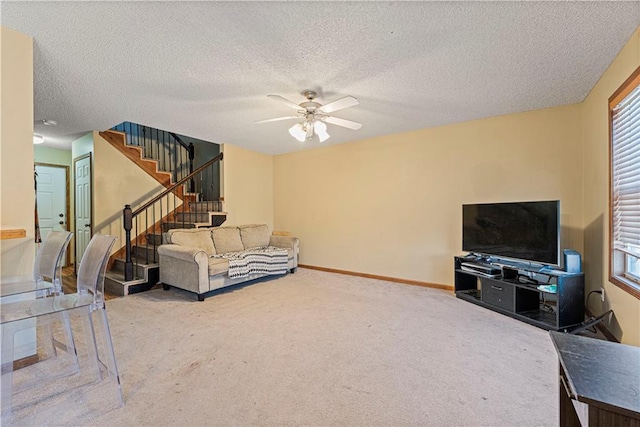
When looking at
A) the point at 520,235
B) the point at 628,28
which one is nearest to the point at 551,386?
the point at 520,235

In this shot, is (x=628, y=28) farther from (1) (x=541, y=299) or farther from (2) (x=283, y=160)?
(2) (x=283, y=160)

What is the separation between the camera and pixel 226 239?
4.82m

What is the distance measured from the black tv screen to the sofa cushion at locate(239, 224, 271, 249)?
330 centimetres

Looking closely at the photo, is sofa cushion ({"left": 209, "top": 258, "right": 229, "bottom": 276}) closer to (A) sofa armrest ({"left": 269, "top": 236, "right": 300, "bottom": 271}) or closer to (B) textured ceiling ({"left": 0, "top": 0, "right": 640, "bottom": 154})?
(A) sofa armrest ({"left": 269, "top": 236, "right": 300, "bottom": 271})

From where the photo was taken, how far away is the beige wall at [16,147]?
6.78ft

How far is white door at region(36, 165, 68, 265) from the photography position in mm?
5395

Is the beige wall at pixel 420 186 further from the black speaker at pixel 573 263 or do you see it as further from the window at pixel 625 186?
the window at pixel 625 186

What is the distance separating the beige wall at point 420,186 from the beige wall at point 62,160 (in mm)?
3900

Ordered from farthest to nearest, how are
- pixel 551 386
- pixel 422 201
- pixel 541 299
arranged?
pixel 422 201
pixel 541 299
pixel 551 386

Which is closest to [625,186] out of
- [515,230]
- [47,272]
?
[515,230]

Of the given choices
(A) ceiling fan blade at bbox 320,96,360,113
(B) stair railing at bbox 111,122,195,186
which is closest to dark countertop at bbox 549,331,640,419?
(A) ceiling fan blade at bbox 320,96,360,113

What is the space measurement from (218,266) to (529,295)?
11.9 ft

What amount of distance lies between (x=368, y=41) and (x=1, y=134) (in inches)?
105

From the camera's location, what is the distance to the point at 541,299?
11.4ft
